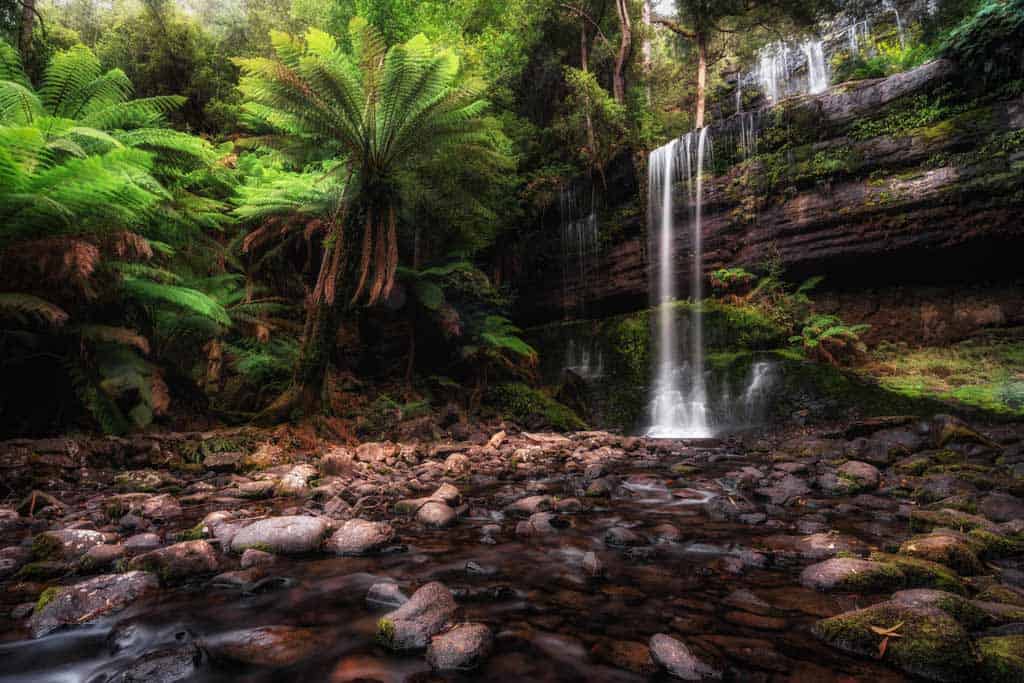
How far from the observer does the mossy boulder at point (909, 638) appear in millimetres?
1214

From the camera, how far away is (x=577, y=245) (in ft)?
38.4

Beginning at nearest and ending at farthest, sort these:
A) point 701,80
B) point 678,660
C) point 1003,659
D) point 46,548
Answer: point 1003,659 → point 678,660 → point 46,548 → point 701,80

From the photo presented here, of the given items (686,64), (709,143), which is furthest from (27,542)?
(686,64)

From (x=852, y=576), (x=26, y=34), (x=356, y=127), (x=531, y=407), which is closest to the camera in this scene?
(x=852, y=576)

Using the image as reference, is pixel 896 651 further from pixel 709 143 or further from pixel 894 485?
pixel 709 143

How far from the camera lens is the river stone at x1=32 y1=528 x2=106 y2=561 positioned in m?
2.00

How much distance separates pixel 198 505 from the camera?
9.96 feet

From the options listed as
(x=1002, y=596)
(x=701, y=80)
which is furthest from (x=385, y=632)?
(x=701, y=80)

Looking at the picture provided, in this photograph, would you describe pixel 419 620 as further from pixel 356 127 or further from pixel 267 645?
pixel 356 127

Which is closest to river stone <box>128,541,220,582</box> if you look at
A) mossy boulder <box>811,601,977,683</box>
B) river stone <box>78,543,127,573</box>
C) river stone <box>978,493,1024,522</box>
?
river stone <box>78,543,127,573</box>

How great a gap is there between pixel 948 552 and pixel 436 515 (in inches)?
97.4

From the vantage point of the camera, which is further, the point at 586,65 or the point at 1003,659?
the point at 586,65

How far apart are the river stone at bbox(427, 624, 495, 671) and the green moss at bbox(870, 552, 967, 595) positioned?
1.64 m

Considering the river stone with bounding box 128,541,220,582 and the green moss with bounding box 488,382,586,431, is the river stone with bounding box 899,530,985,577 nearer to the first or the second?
the river stone with bounding box 128,541,220,582
